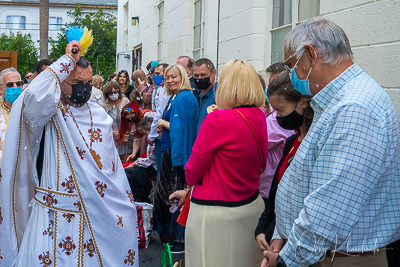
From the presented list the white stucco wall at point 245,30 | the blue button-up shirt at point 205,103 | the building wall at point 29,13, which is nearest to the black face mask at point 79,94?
the blue button-up shirt at point 205,103

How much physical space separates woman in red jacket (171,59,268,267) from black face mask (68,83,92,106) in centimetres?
91

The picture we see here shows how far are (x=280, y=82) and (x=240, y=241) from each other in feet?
3.48

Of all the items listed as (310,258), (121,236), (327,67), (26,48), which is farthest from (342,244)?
(26,48)

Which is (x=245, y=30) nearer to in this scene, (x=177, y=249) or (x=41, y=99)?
(x=177, y=249)

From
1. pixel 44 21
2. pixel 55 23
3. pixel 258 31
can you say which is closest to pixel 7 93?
pixel 258 31

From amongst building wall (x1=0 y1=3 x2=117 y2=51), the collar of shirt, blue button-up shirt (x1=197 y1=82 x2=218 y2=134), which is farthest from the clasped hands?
building wall (x1=0 y1=3 x2=117 y2=51)

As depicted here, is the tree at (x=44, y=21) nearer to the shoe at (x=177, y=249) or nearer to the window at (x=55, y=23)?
the shoe at (x=177, y=249)

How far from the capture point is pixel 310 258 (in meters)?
1.78

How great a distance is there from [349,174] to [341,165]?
4cm

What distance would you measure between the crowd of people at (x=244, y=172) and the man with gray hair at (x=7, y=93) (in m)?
1.31

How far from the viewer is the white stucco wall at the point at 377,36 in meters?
3.30

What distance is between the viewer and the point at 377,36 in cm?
348

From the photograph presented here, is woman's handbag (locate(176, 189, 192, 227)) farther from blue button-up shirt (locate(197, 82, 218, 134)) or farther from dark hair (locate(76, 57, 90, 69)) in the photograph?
blue button-up shirt (locate(197, 82, 218, 134))

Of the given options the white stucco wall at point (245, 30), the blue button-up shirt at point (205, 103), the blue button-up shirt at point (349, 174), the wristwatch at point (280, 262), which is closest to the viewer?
the blue button-up shirt at point (349, 174)
